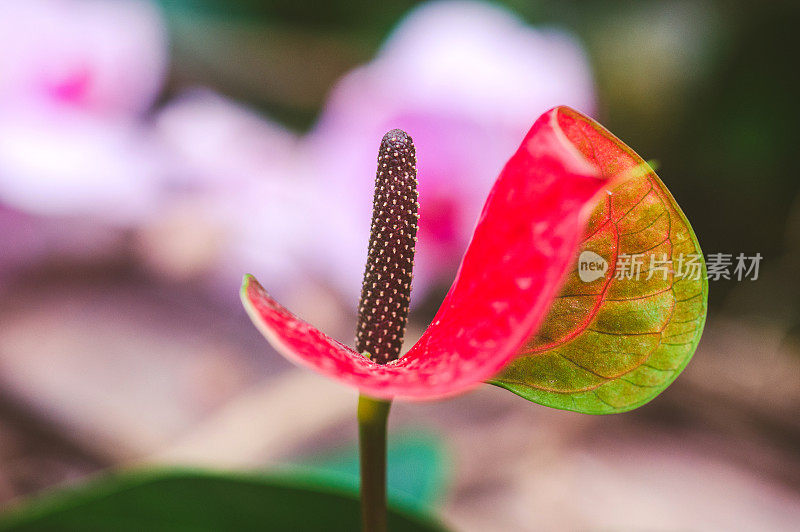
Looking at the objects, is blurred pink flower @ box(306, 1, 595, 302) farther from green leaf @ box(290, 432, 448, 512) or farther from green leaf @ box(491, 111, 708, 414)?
green leaf @ box(491, 111, 708, 414)

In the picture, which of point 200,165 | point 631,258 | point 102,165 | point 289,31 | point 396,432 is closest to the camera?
point 631,258

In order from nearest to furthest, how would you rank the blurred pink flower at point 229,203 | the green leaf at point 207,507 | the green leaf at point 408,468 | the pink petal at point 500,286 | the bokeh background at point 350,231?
the pink petal at point 500,286, the green leaf at point 207,507, the green leaf at point 408,468, the bokeh background at point 350,231, the blurred pink flower at point 229,203

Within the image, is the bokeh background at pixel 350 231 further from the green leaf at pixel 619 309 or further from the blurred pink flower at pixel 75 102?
the green leaf at pixel 619 309

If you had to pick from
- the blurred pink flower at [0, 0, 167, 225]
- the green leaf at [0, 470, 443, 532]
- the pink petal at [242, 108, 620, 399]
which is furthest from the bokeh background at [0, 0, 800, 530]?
the pink petal at [242, 108, 620, 399]

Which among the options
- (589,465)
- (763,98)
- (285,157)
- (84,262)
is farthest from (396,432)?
(763,98)

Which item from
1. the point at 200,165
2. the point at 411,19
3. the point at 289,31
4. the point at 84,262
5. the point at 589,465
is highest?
the point at 289,31

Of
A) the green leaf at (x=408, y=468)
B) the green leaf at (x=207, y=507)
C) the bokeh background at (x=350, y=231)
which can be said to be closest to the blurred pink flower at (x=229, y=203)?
the bokeh background at (x=350, y=231)

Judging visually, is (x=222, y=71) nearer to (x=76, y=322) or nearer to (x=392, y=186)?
(x=76, y=322)
